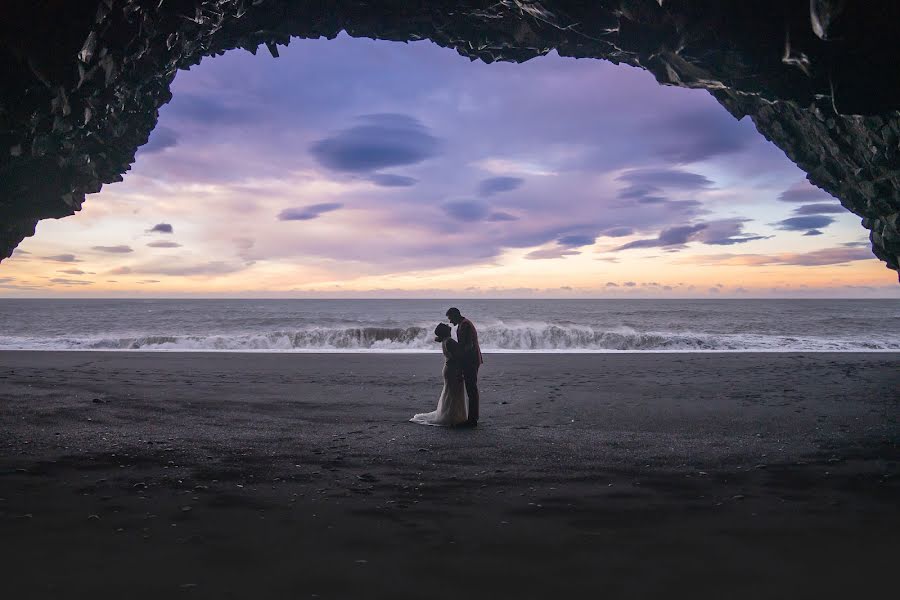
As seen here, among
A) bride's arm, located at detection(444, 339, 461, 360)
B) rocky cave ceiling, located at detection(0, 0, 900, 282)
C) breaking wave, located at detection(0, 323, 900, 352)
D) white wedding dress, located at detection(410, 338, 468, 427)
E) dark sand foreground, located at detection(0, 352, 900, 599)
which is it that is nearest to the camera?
dark sand foreground, located at detection(0, 352, 900, 599)

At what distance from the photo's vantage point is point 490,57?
53.2 feet

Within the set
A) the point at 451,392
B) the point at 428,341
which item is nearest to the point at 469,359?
the point at 451,392

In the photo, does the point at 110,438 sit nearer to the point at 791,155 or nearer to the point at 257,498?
the point at 257,498

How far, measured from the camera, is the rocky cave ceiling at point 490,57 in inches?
367

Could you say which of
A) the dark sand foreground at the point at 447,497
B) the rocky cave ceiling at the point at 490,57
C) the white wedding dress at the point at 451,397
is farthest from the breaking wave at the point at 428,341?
the white wedding dress at the point at 451,397

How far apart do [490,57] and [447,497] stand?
14380mm

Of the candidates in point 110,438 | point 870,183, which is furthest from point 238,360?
point 870,183

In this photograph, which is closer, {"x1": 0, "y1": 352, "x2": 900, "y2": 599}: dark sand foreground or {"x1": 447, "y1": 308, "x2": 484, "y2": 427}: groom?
{"x1": 0, "y1": 352, "x2": 900, "y2": 599}: dark sand foreground

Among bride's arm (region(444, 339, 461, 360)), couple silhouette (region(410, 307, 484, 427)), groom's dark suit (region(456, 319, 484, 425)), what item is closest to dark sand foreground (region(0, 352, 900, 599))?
couple silhouette (region(410, 307, 484, 427))

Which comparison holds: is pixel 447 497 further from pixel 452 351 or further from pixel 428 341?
pixel 428 341

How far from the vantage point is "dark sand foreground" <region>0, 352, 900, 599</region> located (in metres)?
3.92

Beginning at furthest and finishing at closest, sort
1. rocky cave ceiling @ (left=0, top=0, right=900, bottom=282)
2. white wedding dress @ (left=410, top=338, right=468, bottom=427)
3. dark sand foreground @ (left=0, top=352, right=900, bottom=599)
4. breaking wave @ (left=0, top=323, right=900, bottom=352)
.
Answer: breaking wave @ (left=0, top=323, right=900, bottom=352) → white wedding dress @ (left=410, top=338, right=468, bottom=427) → rocky cave ceiling @ (left=0, top=0, right=900, bottom=282) → dark sand foreground @ (left=0, top=352, right=900, bottom=599)

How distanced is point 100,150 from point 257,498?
558 inches

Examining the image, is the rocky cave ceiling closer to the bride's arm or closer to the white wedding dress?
the bride's arm
